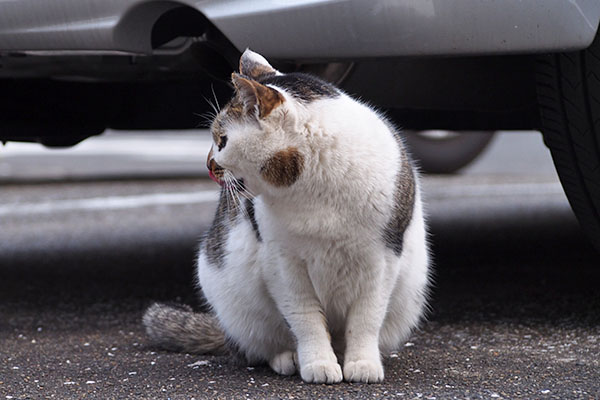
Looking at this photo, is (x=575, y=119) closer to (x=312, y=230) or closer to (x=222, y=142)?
(x=312, y=230)

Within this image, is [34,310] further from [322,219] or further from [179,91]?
[322,219]

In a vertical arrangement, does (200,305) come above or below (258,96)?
below

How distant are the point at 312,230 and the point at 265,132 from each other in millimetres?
255

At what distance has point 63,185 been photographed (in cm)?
730

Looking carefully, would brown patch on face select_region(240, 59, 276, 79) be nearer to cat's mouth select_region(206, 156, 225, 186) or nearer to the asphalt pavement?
cat's mouth select_region(206, 156, 225, 186)

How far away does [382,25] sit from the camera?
232 centimetres

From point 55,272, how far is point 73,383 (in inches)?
66.3

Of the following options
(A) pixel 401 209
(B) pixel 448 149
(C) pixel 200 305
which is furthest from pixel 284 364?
(B) pixel 448 149

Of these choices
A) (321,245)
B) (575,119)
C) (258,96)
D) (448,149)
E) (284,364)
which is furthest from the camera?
(448,149)

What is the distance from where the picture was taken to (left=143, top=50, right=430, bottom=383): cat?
2.10 meters

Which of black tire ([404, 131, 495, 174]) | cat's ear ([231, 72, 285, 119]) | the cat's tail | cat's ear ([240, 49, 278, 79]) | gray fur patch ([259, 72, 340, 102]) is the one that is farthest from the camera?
black tire ([404, 131, 495, 174])

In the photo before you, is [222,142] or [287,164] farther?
[222,142]

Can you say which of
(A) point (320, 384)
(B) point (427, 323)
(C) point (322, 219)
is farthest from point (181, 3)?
(B) point (427, 323)

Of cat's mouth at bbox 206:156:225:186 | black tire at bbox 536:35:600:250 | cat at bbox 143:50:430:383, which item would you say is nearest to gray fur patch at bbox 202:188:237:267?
cat at bbox 143:50:430:383
